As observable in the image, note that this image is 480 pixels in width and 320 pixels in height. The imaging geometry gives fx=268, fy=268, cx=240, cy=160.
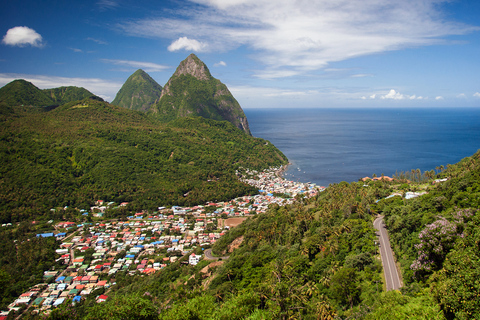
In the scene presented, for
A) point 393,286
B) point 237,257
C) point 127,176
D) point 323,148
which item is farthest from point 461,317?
point 323,148

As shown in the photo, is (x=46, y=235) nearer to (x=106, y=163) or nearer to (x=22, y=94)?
(x=106, y=163)

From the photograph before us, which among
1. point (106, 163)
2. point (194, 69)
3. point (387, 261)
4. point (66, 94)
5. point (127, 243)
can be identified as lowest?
point (127, 243)

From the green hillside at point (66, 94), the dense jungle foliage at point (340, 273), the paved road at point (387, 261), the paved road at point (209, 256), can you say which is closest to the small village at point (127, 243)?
the paved road at point (209, 256)

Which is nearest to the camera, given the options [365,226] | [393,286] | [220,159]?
[393,286]

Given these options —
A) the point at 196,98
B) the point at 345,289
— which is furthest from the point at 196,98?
the point at 345,289

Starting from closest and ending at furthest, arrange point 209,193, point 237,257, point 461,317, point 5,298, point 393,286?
point 461,317 → point 393,286 → point 237,257 → point 5,298 → point 209,193

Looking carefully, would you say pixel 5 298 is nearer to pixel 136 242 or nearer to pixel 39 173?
pixel 136 242
